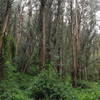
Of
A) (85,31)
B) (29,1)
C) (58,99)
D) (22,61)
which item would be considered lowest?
(58,99)

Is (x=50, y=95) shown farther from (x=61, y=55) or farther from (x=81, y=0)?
(x=81, y=0)

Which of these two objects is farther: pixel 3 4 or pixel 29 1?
pixel 29 1

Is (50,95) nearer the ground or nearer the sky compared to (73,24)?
nearer the ground

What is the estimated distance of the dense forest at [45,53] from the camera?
8.91 metres

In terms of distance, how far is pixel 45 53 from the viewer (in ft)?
56.9

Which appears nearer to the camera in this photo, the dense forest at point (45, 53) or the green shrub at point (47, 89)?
the green shrub at point (47, 89)

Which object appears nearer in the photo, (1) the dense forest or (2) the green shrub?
(2) the green shrub

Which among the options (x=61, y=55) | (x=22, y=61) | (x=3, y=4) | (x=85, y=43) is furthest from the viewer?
(x=85, y=43)

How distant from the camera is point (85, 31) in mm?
25562

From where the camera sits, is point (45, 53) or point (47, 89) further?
point (45, 53)

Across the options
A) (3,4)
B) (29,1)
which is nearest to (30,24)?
(29,1)

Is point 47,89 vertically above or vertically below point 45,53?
below

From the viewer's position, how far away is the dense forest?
891 cm

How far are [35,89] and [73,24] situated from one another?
1196cm
